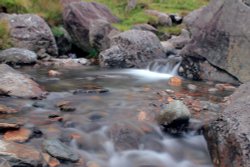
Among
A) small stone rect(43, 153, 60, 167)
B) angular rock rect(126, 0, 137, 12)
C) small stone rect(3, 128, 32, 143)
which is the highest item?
angular rock rect(126, 0, 137, 12)

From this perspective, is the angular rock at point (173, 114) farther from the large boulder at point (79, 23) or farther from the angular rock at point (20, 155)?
the large boulder at point (79, 23)

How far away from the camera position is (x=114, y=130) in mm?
5676

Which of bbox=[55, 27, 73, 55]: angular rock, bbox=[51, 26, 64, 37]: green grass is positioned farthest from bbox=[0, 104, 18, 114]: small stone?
bbox=[51, 26, 64, 37]: green grass

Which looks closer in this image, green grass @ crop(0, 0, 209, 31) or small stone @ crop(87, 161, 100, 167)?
small stone @ crop(87, 161, 100, 167)

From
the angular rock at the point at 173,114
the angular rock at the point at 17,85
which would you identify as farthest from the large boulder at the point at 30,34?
the angular rock at the point at 173,114

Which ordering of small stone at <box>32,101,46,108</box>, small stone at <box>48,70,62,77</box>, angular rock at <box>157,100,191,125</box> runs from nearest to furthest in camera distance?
angular rock at <box>157,100,191,125</box>
small stone at <box>32,101,46,108</box>
small stone at <box>48,70,62,77</box>

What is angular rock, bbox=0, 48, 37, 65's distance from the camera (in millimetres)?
10836

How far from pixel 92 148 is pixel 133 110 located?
139 cm

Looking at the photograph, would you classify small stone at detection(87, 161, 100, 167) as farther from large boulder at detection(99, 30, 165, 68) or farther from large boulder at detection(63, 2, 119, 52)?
large boulder at detection(63, 2, 119, 52)

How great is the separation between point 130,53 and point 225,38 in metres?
2.94

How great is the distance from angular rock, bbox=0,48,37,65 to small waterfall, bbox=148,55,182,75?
3.14m

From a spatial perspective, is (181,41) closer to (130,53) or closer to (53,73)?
(130,53)

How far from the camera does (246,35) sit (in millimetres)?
9289

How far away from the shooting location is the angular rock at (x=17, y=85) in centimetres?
711
